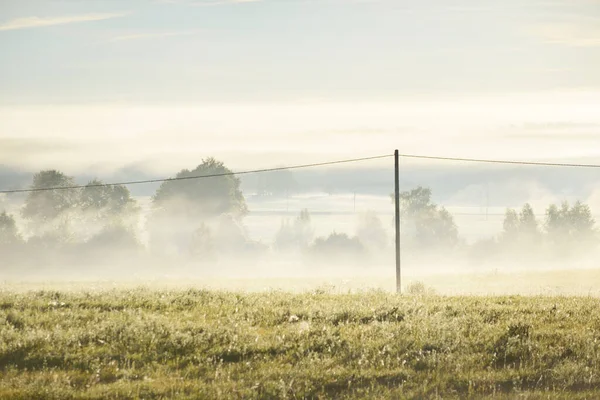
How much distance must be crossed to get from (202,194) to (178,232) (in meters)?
6.35

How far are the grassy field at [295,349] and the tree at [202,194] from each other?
261 ft

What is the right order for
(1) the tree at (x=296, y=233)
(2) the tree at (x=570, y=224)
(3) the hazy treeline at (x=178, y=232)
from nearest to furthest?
(3) the hazy treeline at (x=178, y=232), (2) the tree at (x=570, y=224), (1) the tree at (x=296, y=233)

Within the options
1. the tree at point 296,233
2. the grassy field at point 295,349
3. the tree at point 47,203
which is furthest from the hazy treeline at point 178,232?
the grassy field at point 295,349

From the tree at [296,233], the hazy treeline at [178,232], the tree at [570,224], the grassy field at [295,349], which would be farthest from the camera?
the tree at [296,233]

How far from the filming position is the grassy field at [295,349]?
1257 cm

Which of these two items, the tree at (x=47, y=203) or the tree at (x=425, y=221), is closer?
the tree at (x=47, y=203)

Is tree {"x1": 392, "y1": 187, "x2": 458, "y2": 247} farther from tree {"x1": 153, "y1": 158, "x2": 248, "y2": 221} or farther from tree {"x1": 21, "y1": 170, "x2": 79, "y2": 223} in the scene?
tree {"x1": 21, "y1": 170, "x2": 79, "y2": 223}

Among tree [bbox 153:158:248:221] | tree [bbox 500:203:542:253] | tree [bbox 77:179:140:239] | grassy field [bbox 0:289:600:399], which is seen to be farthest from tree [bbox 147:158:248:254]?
grassy field [bbox 0:289:600:399]

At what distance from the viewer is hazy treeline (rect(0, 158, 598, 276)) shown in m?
95.6

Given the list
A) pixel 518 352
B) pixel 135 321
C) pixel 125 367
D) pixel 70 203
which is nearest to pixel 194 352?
pixel 125 367

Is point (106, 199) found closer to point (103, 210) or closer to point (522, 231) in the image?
point (103, 210)

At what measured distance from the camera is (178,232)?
336ft

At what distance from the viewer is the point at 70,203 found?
97625mm

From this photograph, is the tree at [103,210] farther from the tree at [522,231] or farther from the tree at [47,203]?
the tree at [522,231]
